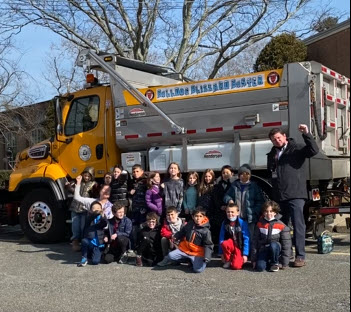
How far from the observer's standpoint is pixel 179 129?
773 centimetres

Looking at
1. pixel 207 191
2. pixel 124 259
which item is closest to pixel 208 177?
pixel 207 191

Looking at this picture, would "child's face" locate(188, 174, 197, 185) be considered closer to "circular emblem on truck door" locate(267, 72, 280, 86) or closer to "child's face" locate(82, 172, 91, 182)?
"circular emblem on truck door" locate(267, 72, 280, 86)

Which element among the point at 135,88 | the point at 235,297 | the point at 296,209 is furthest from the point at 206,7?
the point at 235,297

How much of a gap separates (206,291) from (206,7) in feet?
59.9

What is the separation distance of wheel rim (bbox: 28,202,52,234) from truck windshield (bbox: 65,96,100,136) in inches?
56.0

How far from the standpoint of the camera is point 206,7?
71.1 ft

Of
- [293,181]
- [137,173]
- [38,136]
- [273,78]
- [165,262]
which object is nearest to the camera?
[293,181]

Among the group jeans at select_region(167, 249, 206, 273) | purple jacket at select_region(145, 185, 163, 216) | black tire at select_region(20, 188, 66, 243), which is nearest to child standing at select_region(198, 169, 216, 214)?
purple jacket at select_region(145, 185, 163, 216)

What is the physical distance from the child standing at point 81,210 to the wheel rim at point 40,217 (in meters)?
0.86

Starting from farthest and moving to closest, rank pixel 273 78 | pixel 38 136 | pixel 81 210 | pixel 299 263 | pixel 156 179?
pixel 38 136 < pixel 81 210 < pixel 156 179 < pixel 273 78 < pixel 299 263

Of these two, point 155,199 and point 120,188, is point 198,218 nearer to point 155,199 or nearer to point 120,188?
point 155,199

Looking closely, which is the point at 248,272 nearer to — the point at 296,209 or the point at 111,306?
the point at 296,209

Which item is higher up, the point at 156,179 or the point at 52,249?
the point at 156,179

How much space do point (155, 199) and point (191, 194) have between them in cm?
55
